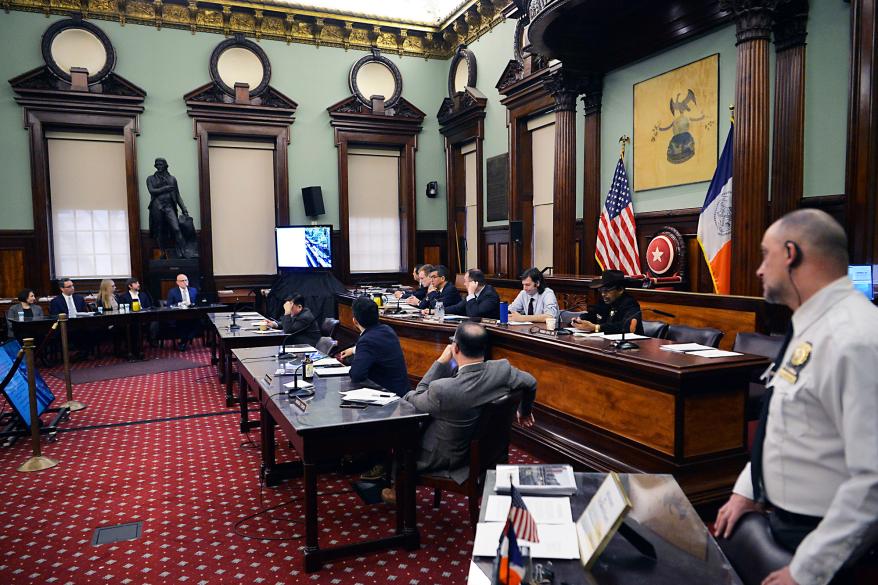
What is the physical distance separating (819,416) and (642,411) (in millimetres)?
2492

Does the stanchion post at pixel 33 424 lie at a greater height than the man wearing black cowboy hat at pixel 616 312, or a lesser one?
lesser

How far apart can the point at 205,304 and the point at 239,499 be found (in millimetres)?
6360

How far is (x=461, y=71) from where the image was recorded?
40.3 ft

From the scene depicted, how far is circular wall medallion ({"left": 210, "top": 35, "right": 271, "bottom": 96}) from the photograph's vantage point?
11.3 meters

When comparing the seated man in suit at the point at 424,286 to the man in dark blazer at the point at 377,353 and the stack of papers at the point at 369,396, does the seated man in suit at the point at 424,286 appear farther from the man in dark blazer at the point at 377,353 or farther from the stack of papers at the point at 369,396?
the stack of papers at the point at 369,396

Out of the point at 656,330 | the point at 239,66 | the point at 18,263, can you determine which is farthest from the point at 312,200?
the point at 656,330

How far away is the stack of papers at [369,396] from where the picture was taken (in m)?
3.50

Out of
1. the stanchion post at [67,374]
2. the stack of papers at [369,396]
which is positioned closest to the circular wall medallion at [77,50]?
the stanchion post at [67,374]

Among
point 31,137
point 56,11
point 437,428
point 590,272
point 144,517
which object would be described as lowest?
point 144,517

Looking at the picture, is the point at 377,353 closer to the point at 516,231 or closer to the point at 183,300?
the point at 516,231

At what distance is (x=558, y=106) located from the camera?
8844mm

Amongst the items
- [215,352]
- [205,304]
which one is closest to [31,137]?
[205,304]

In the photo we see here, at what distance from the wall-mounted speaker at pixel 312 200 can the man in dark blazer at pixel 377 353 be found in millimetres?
8071

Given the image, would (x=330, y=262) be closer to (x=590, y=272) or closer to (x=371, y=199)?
(x=371, y=199)
